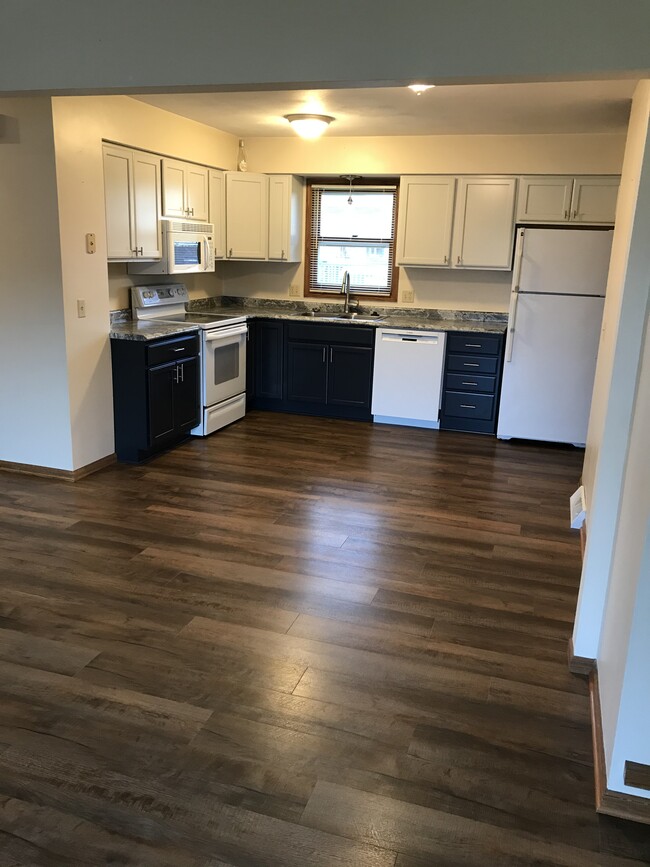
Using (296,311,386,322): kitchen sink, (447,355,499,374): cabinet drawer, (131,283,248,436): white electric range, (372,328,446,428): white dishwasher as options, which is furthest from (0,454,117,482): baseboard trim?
(447,355,499,374): cabinet drawer

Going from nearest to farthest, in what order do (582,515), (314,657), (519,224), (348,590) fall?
(314,657)
(348,590)
(582,515)
(519,224)

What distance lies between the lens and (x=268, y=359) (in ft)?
20.8

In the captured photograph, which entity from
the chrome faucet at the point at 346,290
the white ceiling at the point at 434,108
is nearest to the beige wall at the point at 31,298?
the white ceiling at the point at 434,108

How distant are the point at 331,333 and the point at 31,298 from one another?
8.75 feet

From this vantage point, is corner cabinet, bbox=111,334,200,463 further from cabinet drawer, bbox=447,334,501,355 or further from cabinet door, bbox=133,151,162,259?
cabinet drawer, bbox=447,334,501,355

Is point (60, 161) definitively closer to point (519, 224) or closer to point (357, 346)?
point (357, 346)

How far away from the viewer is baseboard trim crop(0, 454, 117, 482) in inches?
173

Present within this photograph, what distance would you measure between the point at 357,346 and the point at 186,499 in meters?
2.50

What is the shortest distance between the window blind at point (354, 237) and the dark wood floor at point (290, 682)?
2933 mm

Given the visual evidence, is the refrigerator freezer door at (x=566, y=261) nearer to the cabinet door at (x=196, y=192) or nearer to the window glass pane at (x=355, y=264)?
the window glass pane at (x=355, y=264)

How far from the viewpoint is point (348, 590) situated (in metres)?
3.10

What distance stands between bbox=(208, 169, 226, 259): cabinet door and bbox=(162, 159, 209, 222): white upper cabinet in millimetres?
103

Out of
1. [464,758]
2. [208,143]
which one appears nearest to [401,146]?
[208,143]

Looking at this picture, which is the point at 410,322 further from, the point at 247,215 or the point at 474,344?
the point at 247,215
